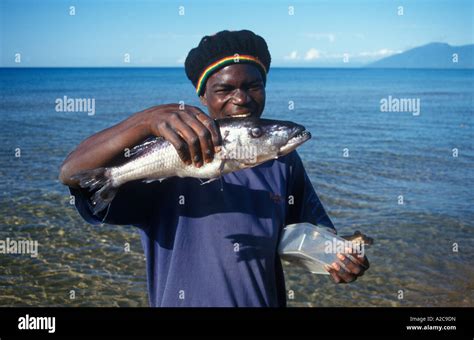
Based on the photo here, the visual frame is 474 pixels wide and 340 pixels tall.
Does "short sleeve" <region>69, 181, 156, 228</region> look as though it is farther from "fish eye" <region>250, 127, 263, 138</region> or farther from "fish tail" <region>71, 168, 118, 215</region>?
"fish eye" <region>250, 127, 263, 138</region>

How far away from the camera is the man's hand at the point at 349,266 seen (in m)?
3.52

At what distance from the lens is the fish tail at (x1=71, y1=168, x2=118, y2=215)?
297 cm

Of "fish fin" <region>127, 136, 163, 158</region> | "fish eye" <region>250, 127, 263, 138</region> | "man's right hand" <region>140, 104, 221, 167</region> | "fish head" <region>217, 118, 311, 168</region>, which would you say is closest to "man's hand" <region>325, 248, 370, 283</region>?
"fish head" <region>217, 118, 311, 168</region>

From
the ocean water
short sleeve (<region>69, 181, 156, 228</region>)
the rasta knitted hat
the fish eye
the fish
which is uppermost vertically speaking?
the rasta knitted hat

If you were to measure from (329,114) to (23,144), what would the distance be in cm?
1837

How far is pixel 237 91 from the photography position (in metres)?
3.47

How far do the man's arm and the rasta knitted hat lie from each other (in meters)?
0.80

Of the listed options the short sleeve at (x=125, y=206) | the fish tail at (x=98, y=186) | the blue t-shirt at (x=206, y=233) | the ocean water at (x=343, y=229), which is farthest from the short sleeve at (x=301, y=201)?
the ocean water at (x=343, y=229)

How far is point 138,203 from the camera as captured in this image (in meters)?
3.15

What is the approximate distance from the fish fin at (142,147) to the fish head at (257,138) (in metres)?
0.43

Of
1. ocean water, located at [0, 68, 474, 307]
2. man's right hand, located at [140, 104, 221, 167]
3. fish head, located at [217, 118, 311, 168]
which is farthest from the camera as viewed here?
ocean water, located at [0, 68, 474, 307]

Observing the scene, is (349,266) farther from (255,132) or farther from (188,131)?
(188,131)

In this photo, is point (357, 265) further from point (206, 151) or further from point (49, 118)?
point (49, 118)

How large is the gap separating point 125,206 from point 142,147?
0.38 meters
